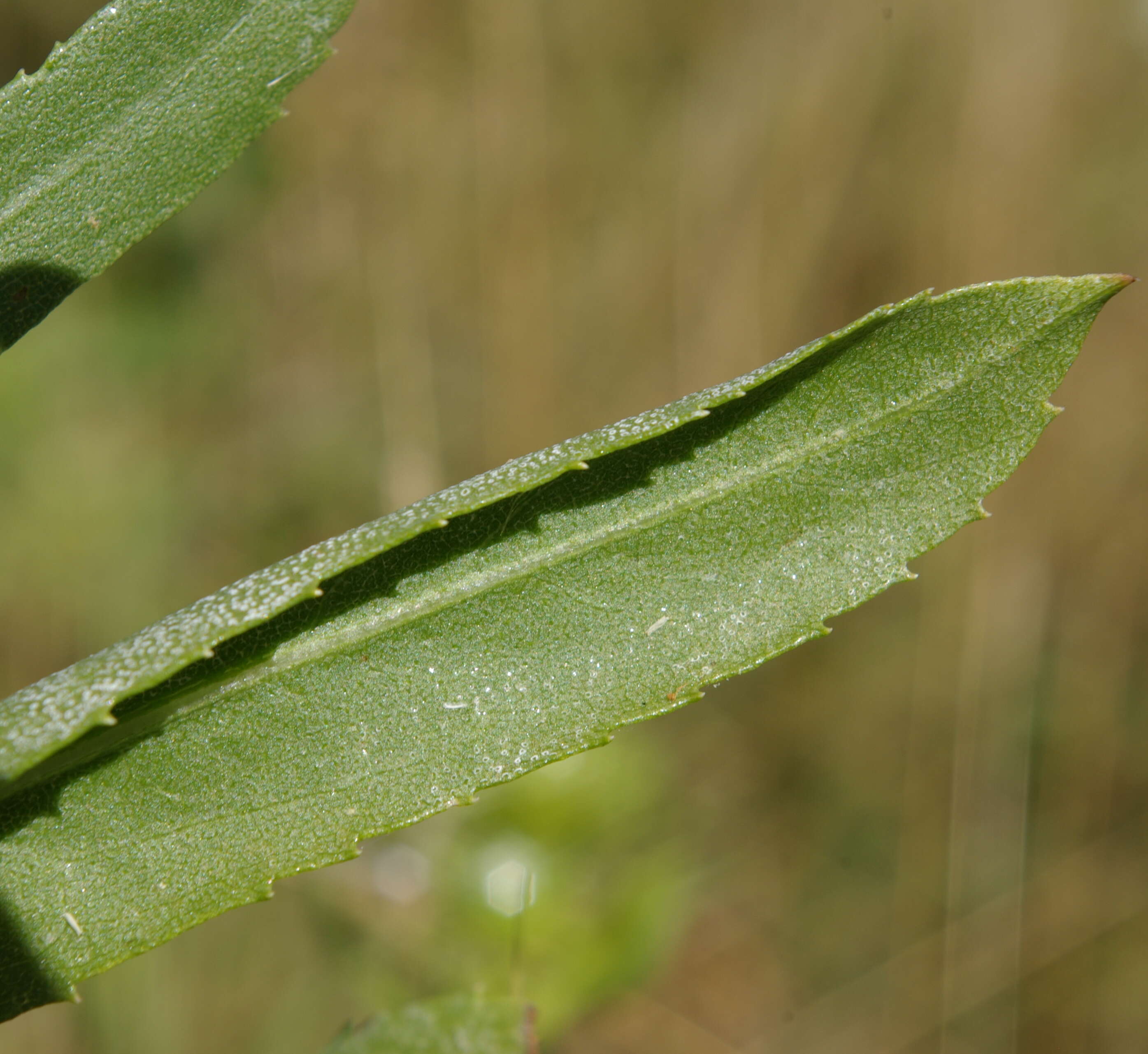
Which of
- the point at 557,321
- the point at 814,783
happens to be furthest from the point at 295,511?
the point at 814,783

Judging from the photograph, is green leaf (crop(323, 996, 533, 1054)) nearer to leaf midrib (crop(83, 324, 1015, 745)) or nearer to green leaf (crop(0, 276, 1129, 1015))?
green leaf (crop(0, 276, 1129, 1015))

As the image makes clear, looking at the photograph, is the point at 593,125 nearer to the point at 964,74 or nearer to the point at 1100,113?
the point at 964,74

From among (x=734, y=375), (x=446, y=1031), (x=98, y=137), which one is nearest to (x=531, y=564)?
(x=98, y=137)

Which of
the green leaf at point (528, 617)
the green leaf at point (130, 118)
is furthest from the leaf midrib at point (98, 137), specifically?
the green leaf at point (528, 617)

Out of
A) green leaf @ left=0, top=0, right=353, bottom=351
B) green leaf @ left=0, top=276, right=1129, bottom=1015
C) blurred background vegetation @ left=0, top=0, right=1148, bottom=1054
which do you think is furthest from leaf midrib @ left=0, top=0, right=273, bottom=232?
blurred background vegetation @ left=0, top=0, right=1148, bottom=1054

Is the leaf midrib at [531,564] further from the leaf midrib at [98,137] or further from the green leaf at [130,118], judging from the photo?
the leaf midrib at [98,137]

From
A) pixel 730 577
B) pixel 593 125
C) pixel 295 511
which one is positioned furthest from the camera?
pixel 593 125

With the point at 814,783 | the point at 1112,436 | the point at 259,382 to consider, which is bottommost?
the point at 814,783
